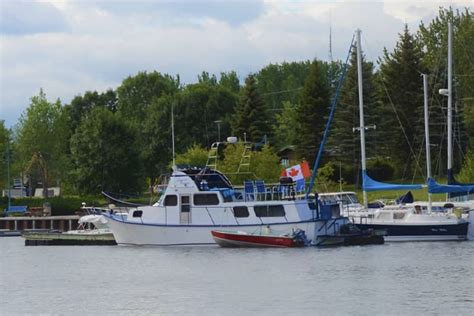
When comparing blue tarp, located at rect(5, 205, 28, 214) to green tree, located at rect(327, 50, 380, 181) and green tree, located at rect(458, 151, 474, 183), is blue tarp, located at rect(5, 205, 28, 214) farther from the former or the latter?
green tree, located at rect(458, 151, 474, 183)

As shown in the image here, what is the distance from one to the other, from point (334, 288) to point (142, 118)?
346 feet

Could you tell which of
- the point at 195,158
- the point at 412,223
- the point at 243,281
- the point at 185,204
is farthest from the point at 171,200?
the point at 195,158

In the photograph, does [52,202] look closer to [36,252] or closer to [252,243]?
[36,252]

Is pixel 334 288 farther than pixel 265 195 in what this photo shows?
No

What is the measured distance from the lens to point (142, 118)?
157250 mm

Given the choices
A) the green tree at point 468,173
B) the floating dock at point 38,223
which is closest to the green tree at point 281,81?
the floating dock at point 38,223

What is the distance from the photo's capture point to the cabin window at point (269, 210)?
71.6m

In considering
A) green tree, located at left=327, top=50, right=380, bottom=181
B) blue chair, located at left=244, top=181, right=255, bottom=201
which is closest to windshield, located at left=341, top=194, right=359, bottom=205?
blue chair, located at left=244, top=181, right=255, bottom=201

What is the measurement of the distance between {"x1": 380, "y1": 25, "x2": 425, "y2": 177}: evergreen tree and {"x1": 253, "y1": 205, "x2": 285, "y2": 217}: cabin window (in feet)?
133

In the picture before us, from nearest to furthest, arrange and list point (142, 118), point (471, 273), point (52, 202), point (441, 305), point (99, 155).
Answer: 1. point (441, 305)
2. point (471, 273)
3. point (52, 202)
4. point (99, 155)
5. point (142, 118)

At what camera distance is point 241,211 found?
7212 centimetres

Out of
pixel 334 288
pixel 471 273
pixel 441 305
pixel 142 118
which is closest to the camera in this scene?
pixel 441 305

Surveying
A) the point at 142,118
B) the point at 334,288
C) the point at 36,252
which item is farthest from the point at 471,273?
the point at 142,118

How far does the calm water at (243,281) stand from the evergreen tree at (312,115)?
3875cm
